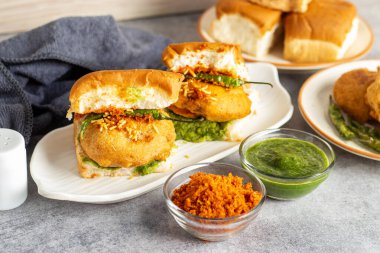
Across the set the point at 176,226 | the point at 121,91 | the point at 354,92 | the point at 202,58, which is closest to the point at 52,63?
the point at 121,91

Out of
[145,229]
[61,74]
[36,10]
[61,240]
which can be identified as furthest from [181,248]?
[36,10]

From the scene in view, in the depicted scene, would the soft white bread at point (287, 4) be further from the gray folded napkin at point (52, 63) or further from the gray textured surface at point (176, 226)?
the gray textured surface at point (176, 226)

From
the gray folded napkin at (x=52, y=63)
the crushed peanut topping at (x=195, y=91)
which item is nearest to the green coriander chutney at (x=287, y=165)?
the crushed peanut topping at (x=195, y=91)

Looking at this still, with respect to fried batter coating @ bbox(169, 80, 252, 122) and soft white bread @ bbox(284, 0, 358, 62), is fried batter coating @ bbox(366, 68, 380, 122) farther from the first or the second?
soft white bread @ bbox(284, 0, 358, 62)

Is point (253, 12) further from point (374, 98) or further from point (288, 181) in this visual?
point (288, 181)

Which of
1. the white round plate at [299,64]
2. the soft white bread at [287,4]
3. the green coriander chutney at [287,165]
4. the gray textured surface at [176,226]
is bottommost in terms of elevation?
the gray textured surface at [176,226]

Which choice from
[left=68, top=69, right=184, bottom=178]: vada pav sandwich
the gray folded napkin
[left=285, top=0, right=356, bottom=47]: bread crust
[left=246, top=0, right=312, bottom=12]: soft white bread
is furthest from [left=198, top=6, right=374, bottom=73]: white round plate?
[left=68, top=69, right=184, bottom=178]: vada pav sandwich

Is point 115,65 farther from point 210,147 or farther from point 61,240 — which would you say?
point 61,240
